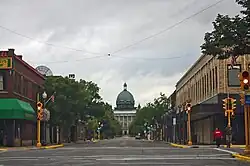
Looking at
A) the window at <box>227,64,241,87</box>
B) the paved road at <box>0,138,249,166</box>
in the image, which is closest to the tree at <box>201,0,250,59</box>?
the paved road at <box>0,138,249,166</box>

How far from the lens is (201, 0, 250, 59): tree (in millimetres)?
26844

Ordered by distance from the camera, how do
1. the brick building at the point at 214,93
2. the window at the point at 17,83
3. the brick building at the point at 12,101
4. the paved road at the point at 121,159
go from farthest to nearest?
the window at the point at 17,83 < the brick building at the point at 214,93 < the brick building at the point at 12,101 < the paved road at the point at 121,159

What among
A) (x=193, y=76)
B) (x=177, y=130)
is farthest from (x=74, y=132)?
(x=193, y=76)

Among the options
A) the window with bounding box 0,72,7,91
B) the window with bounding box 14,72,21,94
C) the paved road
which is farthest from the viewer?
the window with bounding box 14,72,21,94

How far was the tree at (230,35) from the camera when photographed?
26844mm

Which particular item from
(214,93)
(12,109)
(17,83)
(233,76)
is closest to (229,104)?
(233,76)

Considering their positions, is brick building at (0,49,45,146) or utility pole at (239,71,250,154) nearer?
utility pole at (239,71,250,154)

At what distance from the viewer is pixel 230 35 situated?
27.1 metres

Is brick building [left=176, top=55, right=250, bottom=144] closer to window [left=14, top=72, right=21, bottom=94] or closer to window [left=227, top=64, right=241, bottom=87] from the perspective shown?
window [left=227, top=64, right=241, bottom=87]

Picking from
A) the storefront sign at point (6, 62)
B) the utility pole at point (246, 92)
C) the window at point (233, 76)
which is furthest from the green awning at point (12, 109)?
the utility pole at point (246, 92)

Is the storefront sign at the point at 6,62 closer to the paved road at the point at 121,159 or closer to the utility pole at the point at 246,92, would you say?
the paved road at the point at 121,159

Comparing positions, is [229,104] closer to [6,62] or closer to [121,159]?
[121,159]

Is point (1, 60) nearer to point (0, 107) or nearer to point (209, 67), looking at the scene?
point (0, 107)

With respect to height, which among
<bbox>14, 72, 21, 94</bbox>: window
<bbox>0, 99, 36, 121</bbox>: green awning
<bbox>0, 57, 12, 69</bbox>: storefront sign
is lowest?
<bbox>0, 99, 36, 121</bbox>: green awning
